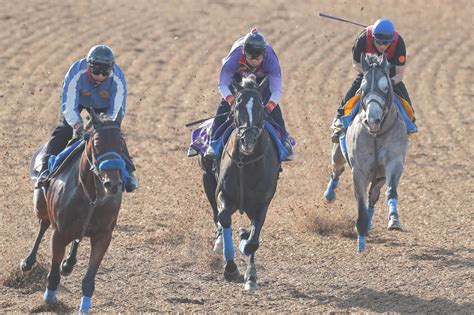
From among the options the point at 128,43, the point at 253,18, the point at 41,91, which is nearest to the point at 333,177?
the point at 41,91

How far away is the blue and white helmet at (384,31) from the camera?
43.1 feet

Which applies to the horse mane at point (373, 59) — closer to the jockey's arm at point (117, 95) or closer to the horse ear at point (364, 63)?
the horse ear at point (364, 63)

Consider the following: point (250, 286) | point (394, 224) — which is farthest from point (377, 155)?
point (250, 286)

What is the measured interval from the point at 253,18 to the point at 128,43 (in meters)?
4.17

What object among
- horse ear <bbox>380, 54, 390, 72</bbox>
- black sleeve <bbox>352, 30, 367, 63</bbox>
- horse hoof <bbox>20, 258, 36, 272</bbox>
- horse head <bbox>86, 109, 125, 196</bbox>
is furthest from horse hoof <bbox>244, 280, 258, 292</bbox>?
black sleeve <bbox>352, 30, 367, 63</bbox>

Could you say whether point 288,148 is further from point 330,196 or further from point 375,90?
point 330,196

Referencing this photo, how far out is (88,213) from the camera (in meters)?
9.80

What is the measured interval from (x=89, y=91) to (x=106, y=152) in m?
1.62

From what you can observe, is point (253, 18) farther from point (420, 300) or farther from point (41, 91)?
point (420, 300)

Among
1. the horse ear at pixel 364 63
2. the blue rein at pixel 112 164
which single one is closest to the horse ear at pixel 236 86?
the horse ear at pixel 364 63

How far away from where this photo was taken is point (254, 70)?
12062 millimetres

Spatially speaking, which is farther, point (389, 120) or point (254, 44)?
point (389, 120)

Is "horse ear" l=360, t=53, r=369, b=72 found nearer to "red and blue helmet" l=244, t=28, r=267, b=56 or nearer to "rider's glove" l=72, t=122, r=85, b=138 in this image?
"red and blue helmet" l=244, t=28, r=267, b=56

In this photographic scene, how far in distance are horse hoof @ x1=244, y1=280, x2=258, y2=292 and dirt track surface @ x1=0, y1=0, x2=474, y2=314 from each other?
0.08 meters
